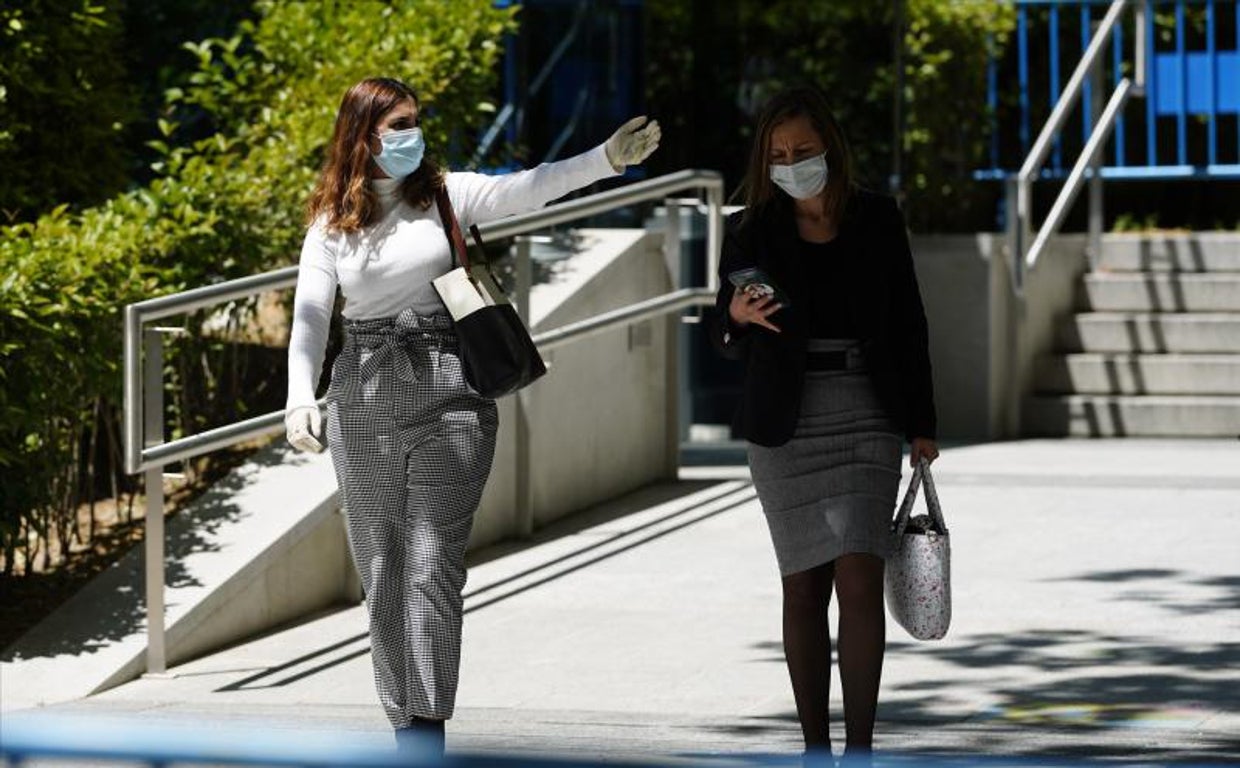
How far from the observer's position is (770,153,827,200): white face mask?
5715mm

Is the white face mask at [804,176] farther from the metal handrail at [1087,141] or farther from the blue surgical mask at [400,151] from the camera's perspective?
the metal handrail at [1087,141]

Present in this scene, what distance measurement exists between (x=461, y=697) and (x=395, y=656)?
1542mm

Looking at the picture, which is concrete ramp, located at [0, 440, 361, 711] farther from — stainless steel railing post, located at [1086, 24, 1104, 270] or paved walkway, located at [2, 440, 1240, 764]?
stainless steel railing post, located at [1086, 24, 1104, 270]

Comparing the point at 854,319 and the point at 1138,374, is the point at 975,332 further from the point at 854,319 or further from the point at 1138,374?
the point at 854,319

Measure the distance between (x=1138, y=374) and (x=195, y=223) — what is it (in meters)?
5.67

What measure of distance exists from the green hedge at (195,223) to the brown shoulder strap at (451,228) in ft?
8.78

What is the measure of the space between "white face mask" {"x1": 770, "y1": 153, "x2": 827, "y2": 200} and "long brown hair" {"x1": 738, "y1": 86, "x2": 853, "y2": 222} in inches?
1.7

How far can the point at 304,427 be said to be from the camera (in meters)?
5.90

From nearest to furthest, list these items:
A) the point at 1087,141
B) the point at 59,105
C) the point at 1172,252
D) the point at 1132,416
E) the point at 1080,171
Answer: the point at 59,105
the point at 1132,416
the point at 1080,171
the point at 1172,252
the point at 1087,141

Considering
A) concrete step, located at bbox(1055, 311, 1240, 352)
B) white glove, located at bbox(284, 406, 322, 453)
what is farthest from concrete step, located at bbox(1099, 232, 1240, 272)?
white glove, located at bbox(284, 406, 322, 453)

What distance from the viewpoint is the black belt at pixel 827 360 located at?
5727 mm

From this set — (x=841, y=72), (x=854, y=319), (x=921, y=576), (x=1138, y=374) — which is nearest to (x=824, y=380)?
(x=854, y=319)

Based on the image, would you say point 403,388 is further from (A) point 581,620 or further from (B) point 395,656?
(A) point 581,620

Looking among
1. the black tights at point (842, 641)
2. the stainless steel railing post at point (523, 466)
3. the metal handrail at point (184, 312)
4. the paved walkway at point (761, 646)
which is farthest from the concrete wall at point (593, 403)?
the black tights at point (842, 641)
